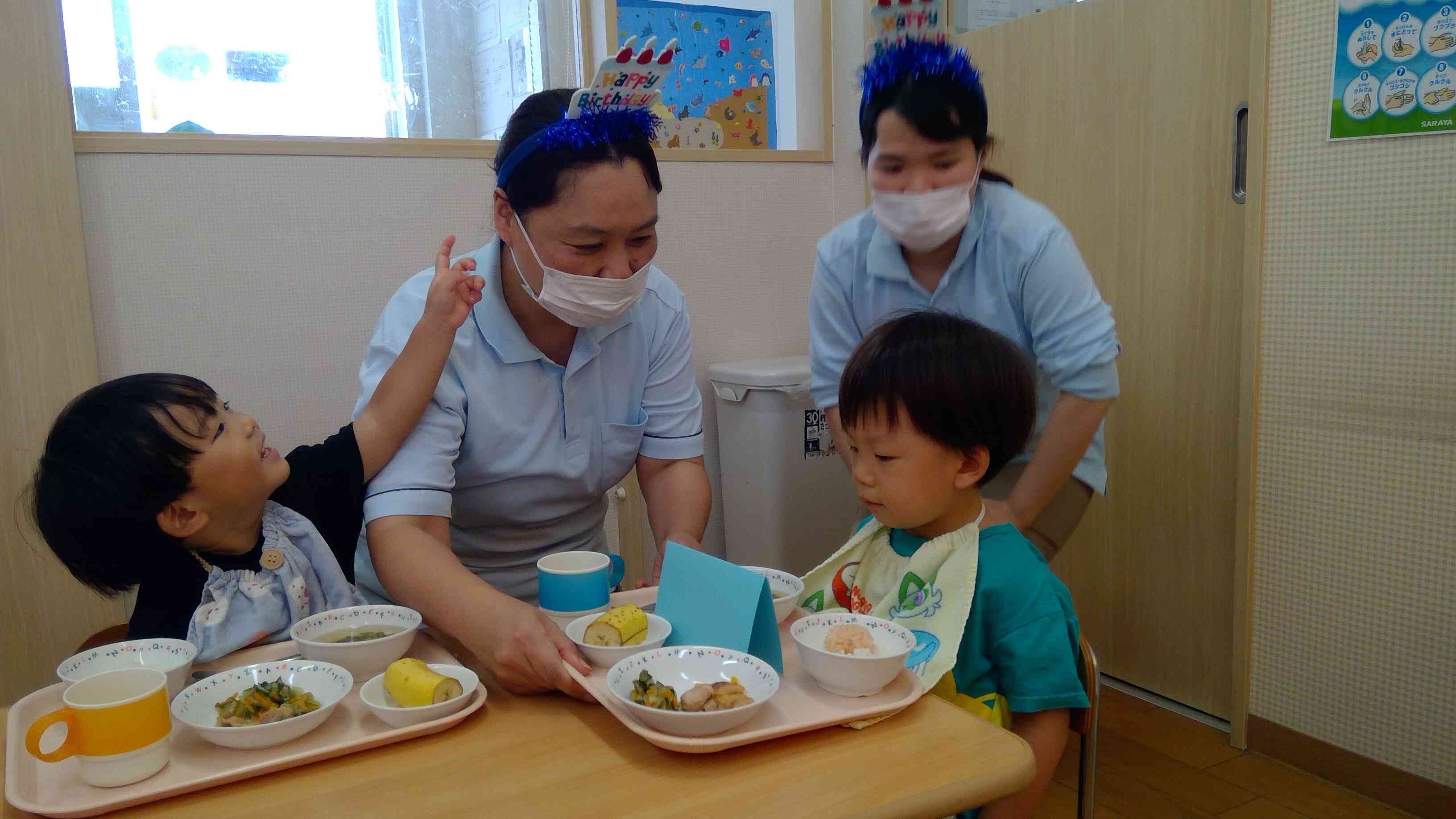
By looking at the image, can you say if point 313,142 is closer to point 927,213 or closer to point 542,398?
point 542,398

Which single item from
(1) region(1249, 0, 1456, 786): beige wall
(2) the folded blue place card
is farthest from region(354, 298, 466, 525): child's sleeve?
(1) region(1249, 0, 1456, 786): beige wall

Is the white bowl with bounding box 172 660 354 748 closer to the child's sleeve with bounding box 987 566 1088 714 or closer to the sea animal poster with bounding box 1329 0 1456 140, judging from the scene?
the child's sleeve with bounding box 987 566 1088 714

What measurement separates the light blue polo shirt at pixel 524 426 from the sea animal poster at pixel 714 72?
1.38m

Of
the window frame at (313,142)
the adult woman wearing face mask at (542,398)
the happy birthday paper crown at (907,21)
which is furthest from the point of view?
→ the window frame at (313,142)

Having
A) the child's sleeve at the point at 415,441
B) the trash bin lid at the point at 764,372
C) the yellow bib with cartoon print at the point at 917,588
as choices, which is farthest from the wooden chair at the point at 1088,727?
the trash bin lid at the point at 764,372

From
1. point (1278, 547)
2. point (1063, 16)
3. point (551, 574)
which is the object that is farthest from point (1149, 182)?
point (551, 574)

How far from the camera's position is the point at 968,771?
2.83ft

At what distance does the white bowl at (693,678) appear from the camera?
883 mm

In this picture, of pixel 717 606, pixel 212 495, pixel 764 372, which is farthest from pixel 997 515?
pixel 764 372

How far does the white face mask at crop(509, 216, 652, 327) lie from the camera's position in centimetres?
141

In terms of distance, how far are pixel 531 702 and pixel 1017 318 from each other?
3.52 feet

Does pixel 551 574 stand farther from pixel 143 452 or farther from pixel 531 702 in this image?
pixel 143 452

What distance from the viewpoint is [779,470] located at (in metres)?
2.83

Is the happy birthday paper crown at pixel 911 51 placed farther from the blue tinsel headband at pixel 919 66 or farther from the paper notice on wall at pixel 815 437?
the paper notice on wall at pixel 815 437
